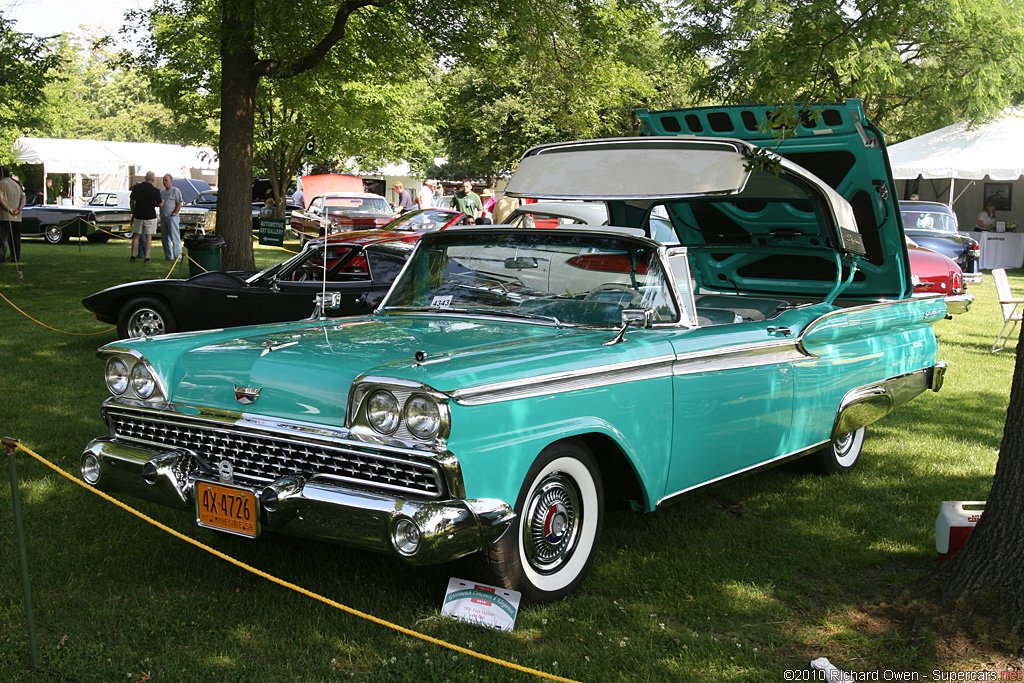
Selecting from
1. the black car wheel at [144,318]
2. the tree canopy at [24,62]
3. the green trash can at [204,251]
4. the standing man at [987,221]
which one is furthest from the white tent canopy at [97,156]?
the black car wheel at [144,318]

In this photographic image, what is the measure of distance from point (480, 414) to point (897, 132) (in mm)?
32904

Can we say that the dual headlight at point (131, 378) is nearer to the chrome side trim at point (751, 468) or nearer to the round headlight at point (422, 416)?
the round headlight at point (422, 416)

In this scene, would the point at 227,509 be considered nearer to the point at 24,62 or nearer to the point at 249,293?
the point at 249,293

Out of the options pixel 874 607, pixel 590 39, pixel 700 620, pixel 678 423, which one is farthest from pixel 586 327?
pixel 590 39

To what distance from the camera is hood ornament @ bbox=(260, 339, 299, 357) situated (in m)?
3.86

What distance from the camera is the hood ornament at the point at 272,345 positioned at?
3.86 metres

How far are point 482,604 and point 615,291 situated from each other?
163 centimetres

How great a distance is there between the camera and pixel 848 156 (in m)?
5.35

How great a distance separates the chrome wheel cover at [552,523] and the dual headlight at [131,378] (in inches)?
65.2

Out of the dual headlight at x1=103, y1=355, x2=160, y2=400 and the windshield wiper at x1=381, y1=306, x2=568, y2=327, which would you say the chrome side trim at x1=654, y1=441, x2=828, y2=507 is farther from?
the dual headlight at x1=103, y1=355, x2=160, y2=400

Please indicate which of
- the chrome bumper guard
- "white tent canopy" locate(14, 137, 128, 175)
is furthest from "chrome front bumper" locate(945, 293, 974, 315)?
"white tent canopy" locate(14, 137, 128, 175)

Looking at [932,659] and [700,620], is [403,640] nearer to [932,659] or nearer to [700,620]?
[700,620]

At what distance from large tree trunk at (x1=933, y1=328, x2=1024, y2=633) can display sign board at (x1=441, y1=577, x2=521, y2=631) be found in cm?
168

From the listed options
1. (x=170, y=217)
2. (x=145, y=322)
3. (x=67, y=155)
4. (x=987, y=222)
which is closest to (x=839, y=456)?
(x=145, y=322)
